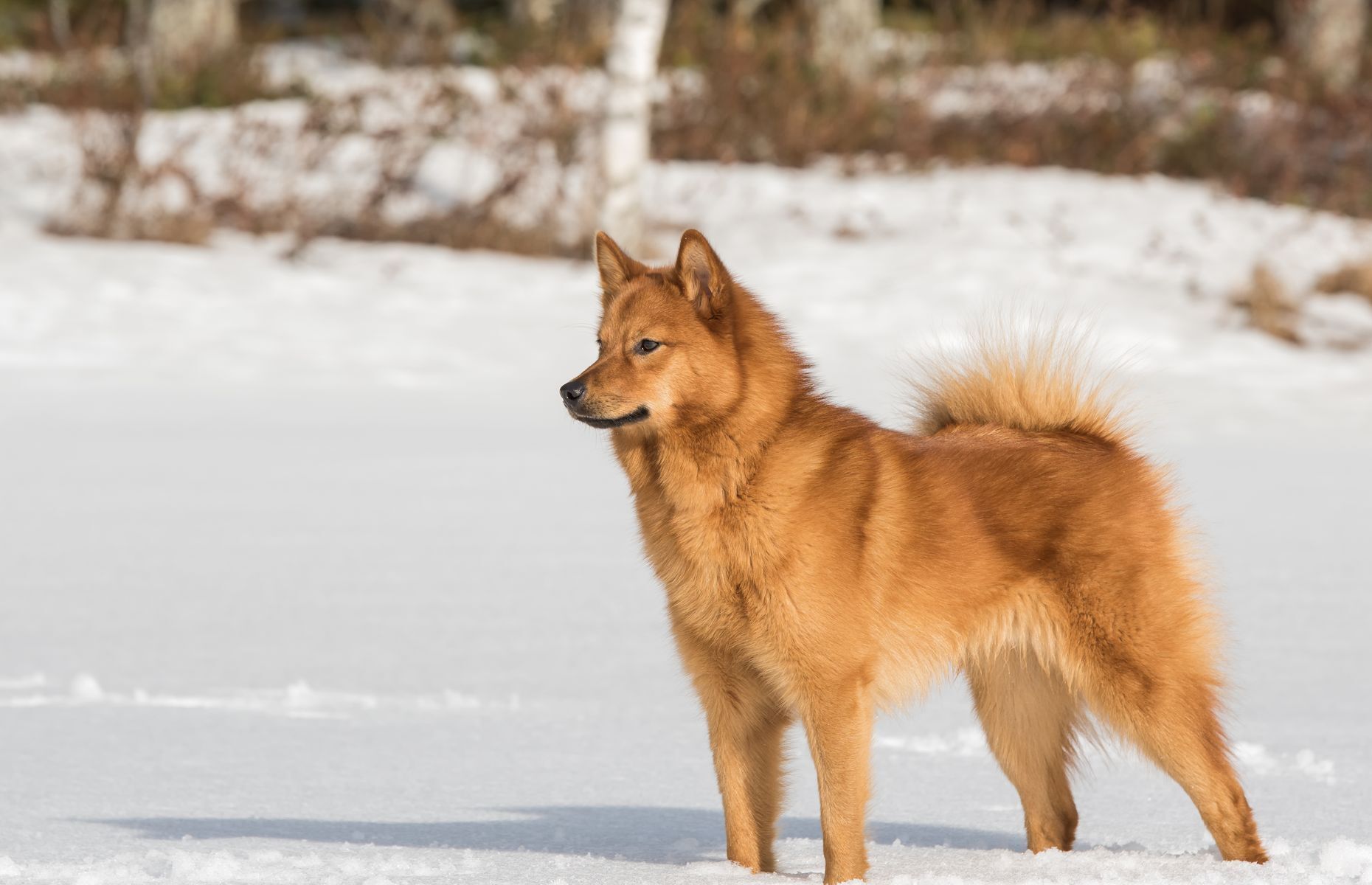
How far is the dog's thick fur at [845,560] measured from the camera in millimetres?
3547

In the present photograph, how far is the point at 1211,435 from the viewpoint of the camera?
10.2 meters

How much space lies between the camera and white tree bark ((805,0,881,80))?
17.4 meters

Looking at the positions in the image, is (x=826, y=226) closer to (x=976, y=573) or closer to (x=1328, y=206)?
(x=1328, y=206)

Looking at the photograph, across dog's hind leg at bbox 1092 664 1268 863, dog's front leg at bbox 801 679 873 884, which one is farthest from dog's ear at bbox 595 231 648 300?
dog's hind leg at bbox 1092 664 1268 863

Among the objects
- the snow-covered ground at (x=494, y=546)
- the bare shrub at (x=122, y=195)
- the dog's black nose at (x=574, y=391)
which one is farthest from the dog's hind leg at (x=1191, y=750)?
the bare shrub at (x=122, y=195)

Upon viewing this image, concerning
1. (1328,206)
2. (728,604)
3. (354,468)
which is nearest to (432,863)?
(728,604)

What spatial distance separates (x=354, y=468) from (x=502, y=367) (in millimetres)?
2475

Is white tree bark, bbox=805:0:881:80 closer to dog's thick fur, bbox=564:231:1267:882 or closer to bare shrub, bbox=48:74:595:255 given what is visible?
bare shrub, bbox=48:74:595:255

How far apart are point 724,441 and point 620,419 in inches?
9.1

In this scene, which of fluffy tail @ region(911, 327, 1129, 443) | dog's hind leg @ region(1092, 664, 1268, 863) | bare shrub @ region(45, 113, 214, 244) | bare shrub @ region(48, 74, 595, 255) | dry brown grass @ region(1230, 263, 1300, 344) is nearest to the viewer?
dog's hind leg @ region(1092, 664, 1268, 863)

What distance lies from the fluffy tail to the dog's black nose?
3.69 feet

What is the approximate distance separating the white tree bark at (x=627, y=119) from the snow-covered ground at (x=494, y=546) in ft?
1.81

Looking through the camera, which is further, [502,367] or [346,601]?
[502,367]

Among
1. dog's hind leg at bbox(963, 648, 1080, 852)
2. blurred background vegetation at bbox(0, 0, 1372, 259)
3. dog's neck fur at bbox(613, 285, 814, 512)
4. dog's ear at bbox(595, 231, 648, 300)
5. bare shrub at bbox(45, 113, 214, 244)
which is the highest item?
blurred background vegetation at bbox(0, 0, 1372, 259)
